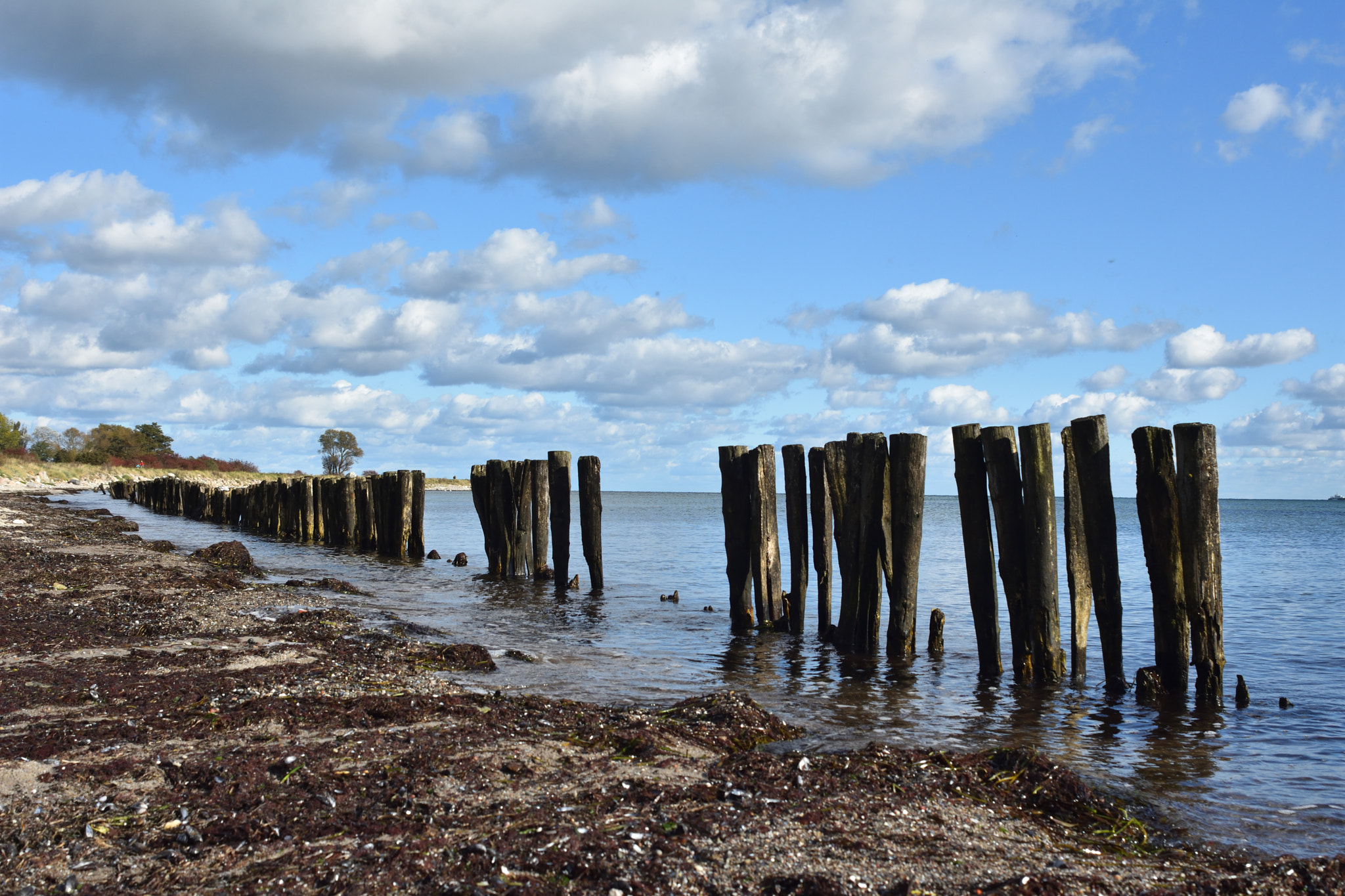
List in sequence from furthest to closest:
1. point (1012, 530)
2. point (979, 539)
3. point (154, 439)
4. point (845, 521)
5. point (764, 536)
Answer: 1. point (154, 439)
2. point (764, 536)
3. point (845, 521)
4. point (979, 539)
5. point (1012, 530)

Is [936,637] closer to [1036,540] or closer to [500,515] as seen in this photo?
[1036,540]

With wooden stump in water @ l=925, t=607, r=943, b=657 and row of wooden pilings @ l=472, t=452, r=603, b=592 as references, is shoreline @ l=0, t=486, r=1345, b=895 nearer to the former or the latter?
wooden stump in water @ l=925, t=607, r=943, b=657

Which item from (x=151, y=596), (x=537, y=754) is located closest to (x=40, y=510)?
(x=151, y=596)

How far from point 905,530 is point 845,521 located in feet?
2.95

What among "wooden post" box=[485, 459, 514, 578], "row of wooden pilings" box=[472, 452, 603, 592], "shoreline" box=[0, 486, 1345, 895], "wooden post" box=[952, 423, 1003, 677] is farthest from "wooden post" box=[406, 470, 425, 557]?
"wooden post" box=[952, 423, 1003, 677]

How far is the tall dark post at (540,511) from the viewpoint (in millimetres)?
16266

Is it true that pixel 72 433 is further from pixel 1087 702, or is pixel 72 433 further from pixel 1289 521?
pixel 1289 521

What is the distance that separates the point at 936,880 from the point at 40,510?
128 ft

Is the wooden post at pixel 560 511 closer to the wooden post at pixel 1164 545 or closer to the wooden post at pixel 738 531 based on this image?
the wooden post at pixel 738 531

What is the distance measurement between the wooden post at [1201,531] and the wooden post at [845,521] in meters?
3.29

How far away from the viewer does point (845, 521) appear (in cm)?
1006

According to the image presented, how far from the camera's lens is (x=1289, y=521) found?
2655 inches

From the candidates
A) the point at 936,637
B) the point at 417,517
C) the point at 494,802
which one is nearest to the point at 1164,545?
the point at 936,637

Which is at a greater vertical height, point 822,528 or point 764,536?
point 822,528
